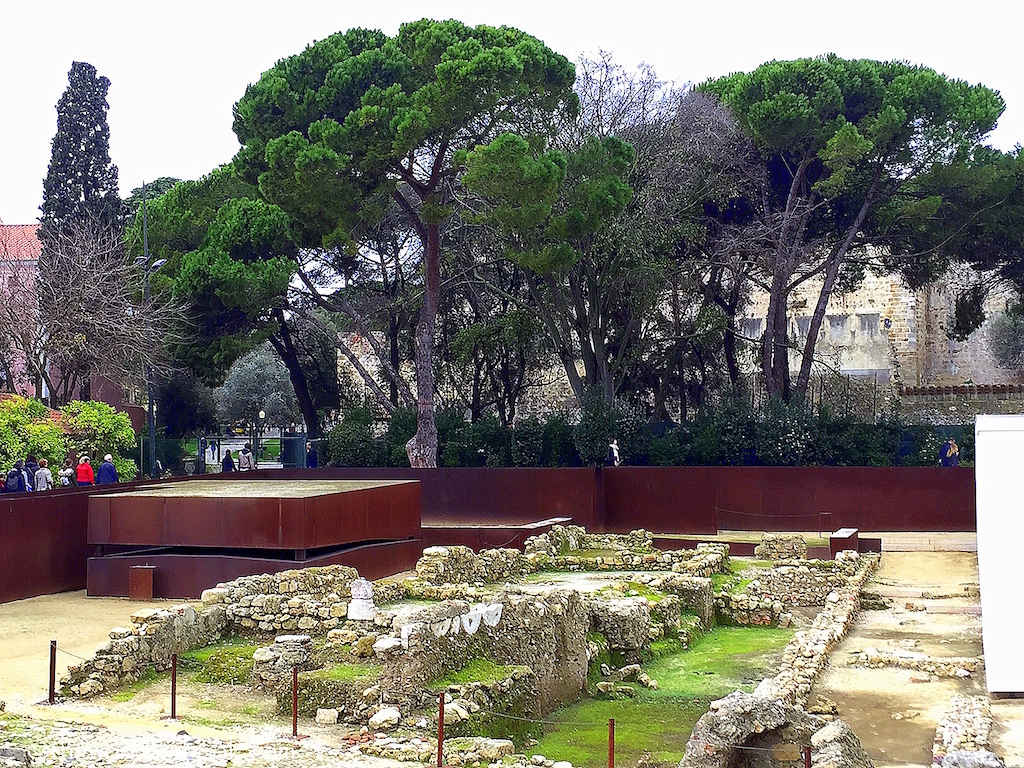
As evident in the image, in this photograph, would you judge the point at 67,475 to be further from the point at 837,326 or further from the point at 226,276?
the point at 837,326

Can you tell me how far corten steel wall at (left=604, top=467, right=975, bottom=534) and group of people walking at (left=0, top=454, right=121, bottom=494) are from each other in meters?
13.3

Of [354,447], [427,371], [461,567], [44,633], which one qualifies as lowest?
[44,633]

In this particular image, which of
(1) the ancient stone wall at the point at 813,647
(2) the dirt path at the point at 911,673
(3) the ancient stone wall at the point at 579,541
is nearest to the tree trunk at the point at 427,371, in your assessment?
(3) the ancient stone wall at the point at 579,541

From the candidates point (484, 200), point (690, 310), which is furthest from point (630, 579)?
point (690, 310)

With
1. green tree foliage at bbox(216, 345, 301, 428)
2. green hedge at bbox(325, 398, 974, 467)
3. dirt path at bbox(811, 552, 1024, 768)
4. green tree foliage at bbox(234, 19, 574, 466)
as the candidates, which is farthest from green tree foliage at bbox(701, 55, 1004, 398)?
green tree foliage at bbox(216, 345, 301, 428)

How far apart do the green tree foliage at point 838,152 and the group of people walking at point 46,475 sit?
19.7 m

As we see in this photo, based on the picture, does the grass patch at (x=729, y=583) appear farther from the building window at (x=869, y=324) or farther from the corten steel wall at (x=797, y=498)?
the building window at (x=869, y=324)

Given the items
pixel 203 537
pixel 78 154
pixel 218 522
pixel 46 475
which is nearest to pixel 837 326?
pixel 78 154

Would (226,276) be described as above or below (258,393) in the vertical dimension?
above

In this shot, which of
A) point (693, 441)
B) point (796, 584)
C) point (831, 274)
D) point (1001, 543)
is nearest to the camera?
point (1001, 543)

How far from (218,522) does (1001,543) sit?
50.1ft

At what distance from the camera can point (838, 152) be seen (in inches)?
1447

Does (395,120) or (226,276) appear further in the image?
(226,276)

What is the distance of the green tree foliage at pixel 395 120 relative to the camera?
113ft
